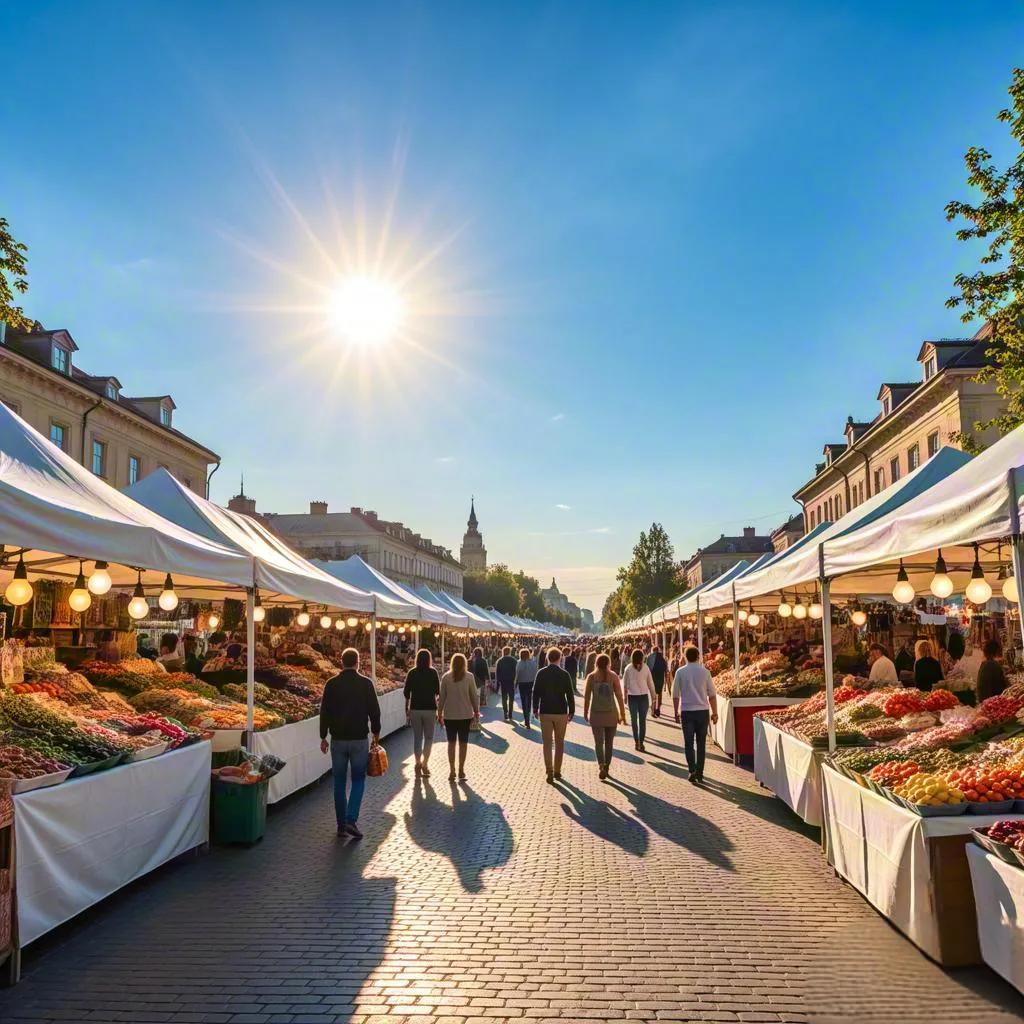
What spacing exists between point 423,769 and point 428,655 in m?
1.72

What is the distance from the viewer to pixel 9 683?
871 cm

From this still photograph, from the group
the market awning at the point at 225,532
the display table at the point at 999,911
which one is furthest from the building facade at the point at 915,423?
the display table at the point at 999,911

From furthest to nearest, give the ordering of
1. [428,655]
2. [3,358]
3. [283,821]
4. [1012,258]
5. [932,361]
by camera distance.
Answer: [932,361] → [3,358] → [1012,258] → [428,655] → [283,821]

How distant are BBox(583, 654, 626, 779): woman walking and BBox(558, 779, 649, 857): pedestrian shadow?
3.72 feet

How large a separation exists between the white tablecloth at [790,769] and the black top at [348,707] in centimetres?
439

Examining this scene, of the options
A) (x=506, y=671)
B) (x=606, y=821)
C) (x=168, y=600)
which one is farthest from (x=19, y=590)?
(x=506, y=671)

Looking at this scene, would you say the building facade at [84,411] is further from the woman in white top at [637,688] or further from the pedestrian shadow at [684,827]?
the pedestrian shadow at [684,827]

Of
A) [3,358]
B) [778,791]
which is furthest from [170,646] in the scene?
[3,358]

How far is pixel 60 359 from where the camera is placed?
Answer: 34875 mm

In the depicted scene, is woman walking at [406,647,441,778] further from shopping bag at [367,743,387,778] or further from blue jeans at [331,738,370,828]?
blue jeans at [331,738,370,828]

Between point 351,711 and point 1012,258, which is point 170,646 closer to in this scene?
point 351,711

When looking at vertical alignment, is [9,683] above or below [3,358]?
below

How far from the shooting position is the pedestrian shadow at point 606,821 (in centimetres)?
812

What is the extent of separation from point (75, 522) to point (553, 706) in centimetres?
725
